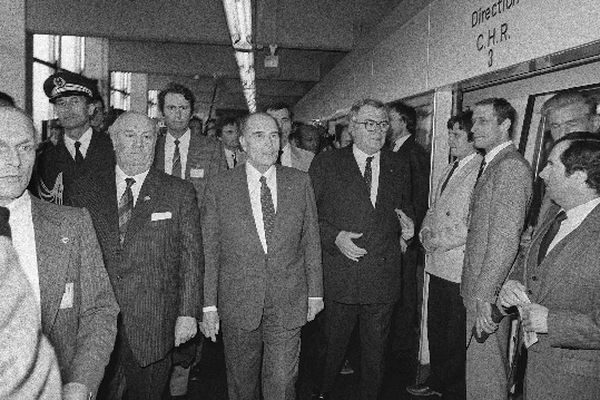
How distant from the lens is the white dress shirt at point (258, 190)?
2617 mm

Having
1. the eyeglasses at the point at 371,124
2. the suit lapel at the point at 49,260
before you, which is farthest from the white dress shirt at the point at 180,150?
the suit lapel at the point at 49,260

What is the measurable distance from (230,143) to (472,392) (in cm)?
414

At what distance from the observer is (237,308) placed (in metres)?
2.58

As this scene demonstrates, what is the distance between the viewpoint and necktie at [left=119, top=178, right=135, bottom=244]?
7.60 ft

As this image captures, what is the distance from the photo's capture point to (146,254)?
90.7 inches

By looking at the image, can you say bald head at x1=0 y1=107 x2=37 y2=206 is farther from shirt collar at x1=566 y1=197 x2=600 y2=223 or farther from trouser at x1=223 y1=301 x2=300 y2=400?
shirt collar at x1=566 y1=197 x2=600 y2=223

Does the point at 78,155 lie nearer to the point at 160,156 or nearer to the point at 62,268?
→ the point at 160,156

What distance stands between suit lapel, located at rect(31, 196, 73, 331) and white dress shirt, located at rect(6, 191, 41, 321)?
1cm

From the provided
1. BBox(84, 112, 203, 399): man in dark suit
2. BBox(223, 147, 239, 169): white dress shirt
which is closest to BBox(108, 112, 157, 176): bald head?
BBox(84, 112, 203, 399): man in dark suit

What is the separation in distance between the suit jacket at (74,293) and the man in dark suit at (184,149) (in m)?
1.97

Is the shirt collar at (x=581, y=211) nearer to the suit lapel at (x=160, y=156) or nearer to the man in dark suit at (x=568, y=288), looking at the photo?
the man in dark suit at (x=568, y=288)

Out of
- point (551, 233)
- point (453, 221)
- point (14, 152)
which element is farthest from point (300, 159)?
point (14, 152)

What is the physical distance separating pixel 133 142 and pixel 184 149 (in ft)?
4.05

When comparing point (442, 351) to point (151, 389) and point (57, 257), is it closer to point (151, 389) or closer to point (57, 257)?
point (151, 389)
